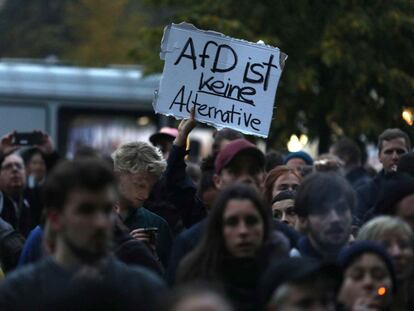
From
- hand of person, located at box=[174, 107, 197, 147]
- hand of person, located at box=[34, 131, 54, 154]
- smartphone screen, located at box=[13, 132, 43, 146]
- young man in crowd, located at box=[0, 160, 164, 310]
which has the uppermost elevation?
smartphone screen, located at box=[13, 132, 43, 146]

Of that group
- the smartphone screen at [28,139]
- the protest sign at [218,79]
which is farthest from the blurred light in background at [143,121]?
the protest sign at [218,79]

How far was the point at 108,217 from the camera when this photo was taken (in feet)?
15.2

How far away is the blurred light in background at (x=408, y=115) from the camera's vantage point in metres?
15.9

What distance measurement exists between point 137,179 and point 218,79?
1.44m

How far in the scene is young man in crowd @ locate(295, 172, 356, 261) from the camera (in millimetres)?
6195

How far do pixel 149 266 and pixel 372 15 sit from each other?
10.3 m

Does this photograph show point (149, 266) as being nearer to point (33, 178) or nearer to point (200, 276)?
point (200, 276)

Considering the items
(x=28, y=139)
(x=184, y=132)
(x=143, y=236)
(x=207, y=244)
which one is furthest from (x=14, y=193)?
(x=207, y=244)

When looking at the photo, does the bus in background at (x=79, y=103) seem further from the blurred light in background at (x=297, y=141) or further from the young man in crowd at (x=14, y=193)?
the young man in crowd at (x=14, y=193)

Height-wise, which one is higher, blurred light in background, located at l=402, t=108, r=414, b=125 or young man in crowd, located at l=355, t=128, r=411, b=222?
blurred light in background, located at l=402, t=108, r=414, b=125

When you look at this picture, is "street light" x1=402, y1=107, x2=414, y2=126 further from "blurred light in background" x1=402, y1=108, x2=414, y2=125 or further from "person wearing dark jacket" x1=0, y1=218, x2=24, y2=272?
"person wearing dark jacket" x1=0, y1=218, x2=24, y2=272

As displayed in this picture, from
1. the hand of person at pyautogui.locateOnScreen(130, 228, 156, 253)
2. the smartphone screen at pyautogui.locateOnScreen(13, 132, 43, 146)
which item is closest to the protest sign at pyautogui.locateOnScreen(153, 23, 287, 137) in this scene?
the hand of person at pyautogui.locateOnScreen(130, 228, 156, 253)

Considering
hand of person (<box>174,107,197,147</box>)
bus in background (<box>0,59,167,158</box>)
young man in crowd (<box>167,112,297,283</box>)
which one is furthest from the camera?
bus in background (<box>0,59,167,158</box>)

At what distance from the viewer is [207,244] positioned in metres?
5.70
